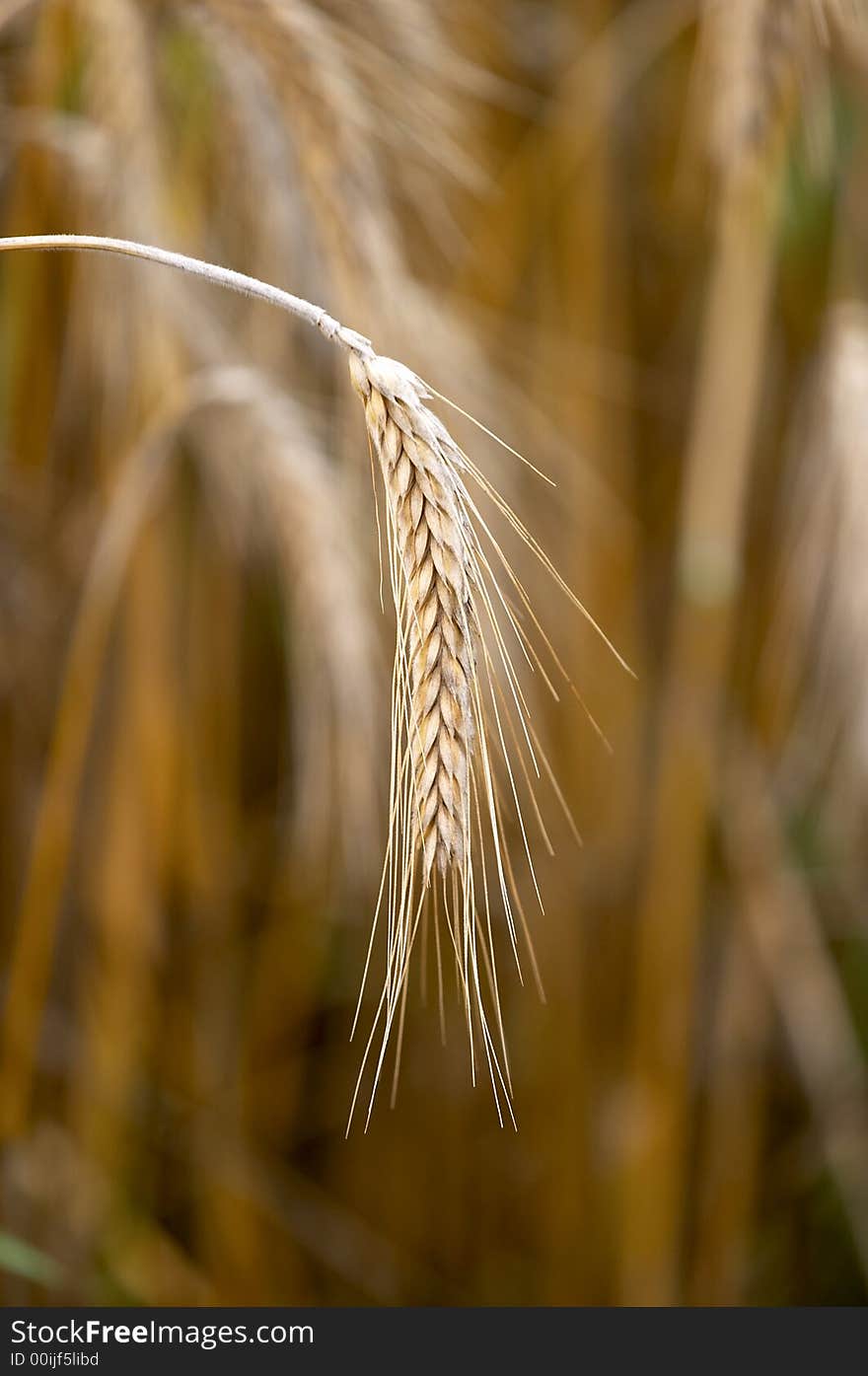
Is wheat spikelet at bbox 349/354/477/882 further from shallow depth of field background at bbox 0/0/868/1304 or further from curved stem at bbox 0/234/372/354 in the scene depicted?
shallow depth of field background at bbox 0/0/868/1304

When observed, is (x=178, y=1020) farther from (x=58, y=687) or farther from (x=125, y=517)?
(x=125, y=517)

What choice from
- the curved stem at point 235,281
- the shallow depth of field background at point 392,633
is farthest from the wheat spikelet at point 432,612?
the shallow depth of field background at point 392,633

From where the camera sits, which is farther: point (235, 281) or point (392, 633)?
point (392, 633)

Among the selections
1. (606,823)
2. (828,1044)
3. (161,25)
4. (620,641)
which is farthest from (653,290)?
(828,1044)

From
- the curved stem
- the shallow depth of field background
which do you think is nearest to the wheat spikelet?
the curved stem

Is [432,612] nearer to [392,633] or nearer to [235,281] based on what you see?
[235,281]

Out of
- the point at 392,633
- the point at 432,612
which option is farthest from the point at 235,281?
the point at 392,633

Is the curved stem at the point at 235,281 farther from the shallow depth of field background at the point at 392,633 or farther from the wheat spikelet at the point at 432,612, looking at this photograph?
the shallow depth of field background at the point at 392,633

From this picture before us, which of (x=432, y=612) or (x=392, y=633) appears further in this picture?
(x=392, y=633)
